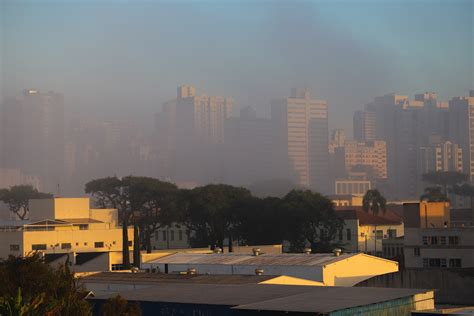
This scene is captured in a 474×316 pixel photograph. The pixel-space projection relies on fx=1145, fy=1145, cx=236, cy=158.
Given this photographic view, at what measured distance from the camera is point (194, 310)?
2898 cm

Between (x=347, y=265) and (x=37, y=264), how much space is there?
1311cm

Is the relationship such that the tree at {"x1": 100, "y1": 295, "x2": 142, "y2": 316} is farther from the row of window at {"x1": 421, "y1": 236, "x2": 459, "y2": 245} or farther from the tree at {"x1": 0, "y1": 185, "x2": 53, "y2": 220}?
the tree at {"x1": 0, "y1": 185, "x2": 53, "y2": 220}

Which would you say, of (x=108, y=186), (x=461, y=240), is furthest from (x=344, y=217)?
(x=461, y=240)

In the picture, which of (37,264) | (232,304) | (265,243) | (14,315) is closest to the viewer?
(14,315)

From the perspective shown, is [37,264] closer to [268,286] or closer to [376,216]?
[268,286]

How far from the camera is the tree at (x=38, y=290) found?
22031 mm

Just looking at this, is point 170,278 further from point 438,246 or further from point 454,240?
point 438,246

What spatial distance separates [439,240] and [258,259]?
44.8 ft

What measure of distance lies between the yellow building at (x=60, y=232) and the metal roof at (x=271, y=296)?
22023 millimetres

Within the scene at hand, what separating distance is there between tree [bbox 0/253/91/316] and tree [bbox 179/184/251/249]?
44.7m

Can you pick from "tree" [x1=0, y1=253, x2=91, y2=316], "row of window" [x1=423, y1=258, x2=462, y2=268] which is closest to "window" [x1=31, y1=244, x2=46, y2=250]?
"row of window" [x1=423, y1=258, x2=462, y2=268]

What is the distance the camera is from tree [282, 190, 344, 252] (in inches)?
2943

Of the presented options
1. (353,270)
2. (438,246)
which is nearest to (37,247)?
(438,246)

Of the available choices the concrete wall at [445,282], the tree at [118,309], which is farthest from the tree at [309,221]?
the tree at [118,309]
